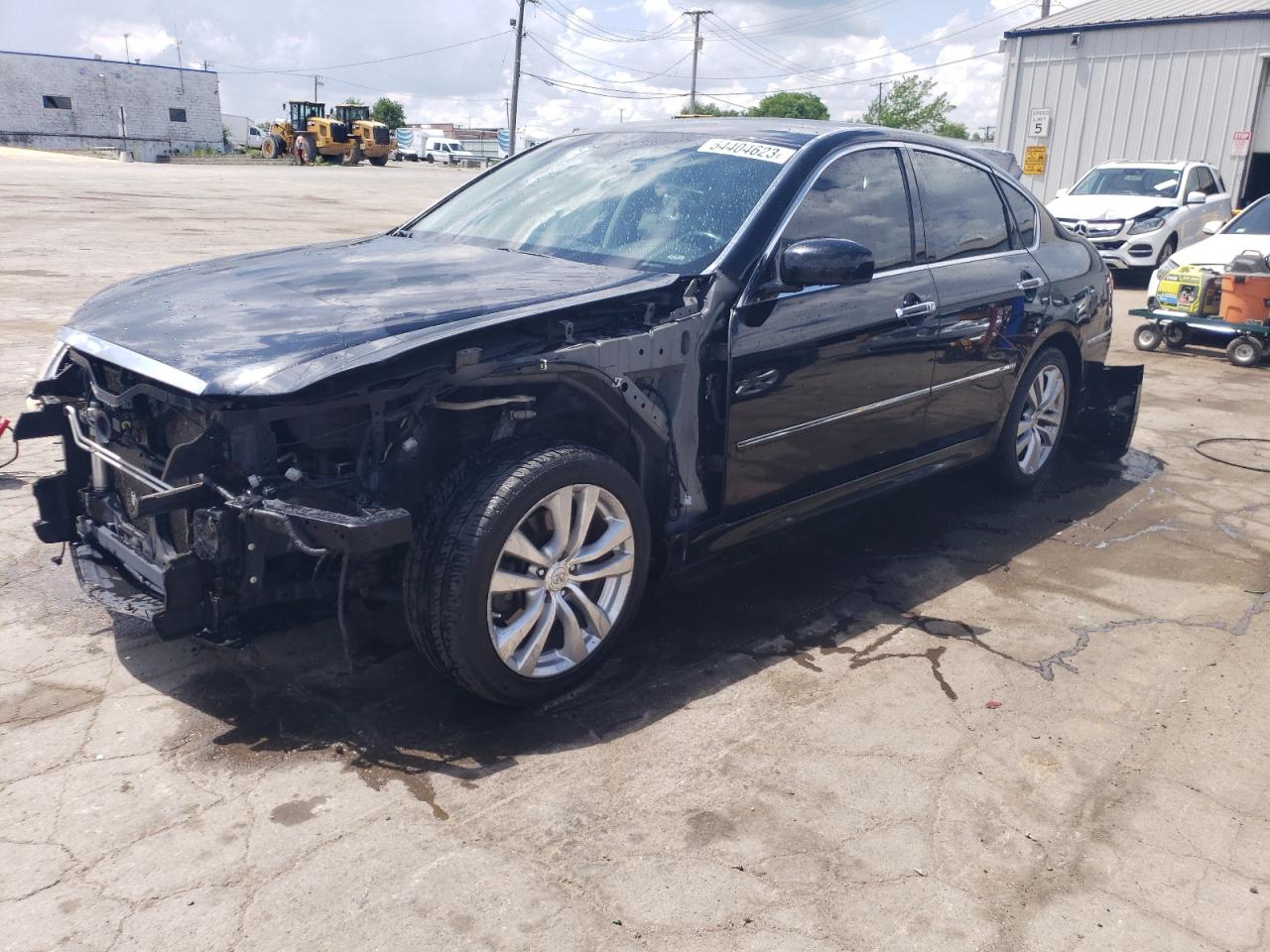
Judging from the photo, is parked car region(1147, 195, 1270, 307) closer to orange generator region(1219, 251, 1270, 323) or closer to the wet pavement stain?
orange generator region(1219, 251, 1270, 323)

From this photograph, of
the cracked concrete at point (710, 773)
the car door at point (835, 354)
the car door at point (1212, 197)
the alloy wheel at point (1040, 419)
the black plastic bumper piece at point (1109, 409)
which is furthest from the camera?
the car door at point (1212, 197)

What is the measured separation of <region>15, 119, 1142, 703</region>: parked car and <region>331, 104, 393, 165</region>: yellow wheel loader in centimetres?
4600

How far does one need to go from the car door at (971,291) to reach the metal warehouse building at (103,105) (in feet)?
214

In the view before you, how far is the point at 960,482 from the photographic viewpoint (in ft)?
19.1

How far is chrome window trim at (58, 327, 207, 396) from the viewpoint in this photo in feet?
9.00

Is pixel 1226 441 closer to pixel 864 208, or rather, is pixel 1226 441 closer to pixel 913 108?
pixel 864 208

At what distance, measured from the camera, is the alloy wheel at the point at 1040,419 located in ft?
17.9

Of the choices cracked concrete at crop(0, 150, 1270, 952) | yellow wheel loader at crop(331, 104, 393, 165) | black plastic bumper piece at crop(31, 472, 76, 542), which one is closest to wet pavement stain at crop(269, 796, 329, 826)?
cracked concrete at crop(0, 150, 1270, 952)

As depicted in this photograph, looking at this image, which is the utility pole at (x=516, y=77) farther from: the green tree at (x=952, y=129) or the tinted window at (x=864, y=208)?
the tinted window at (x=864, y=208)

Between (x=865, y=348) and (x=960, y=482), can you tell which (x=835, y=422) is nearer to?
(x=865, y=348)

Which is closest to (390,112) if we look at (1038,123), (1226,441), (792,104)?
(792,104)

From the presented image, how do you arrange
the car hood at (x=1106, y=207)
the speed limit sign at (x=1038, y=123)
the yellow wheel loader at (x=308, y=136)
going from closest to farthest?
the car hood at (x=1106, y=207)
the speed limit sign at (x=1038, y=123)
the yellow wheel loader at (x=308, y=136)

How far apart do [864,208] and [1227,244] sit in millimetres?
8150

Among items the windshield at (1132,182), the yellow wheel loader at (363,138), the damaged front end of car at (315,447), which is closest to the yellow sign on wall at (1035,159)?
the windshield at (1132,182)
